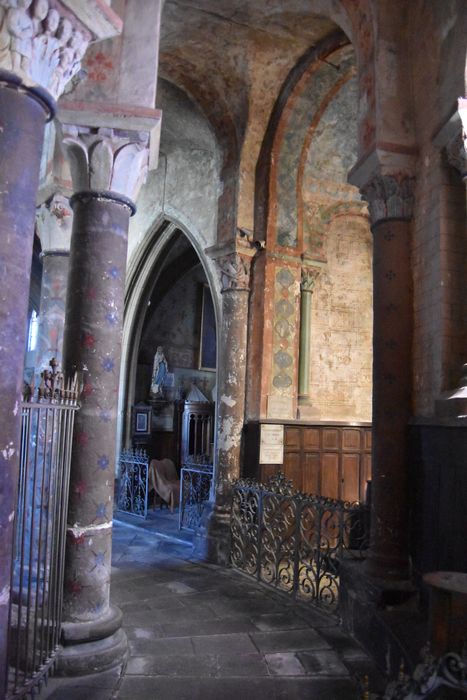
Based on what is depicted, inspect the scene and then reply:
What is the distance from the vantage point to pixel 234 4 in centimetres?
650

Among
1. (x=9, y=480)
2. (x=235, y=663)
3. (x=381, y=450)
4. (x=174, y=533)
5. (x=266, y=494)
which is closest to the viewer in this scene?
(x=9, y=480)

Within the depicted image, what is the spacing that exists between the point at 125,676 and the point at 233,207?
19.6ft

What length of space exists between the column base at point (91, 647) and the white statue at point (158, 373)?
9.53 meters

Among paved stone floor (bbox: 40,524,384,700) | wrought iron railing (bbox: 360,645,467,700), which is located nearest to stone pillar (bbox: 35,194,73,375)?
paved stone floor (bbox: 40,524,384,700)

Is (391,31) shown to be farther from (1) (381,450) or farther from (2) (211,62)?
(1) (381,450)

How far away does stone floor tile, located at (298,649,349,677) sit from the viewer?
384 cm

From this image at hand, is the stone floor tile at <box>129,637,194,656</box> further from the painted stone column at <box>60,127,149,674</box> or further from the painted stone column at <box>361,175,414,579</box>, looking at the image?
the painted stone column at <box>361,175,414,579</box>

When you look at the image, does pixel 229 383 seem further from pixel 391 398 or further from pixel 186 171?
pixel 186 171

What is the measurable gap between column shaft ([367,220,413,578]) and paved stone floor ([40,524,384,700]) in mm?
822

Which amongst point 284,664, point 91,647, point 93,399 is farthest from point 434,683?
point 93,399

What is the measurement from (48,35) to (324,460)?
21.6 ft

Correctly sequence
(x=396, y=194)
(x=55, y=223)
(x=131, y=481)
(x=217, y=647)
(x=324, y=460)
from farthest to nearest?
(x=131, y=481) → (x=324, y=460) → (x=55, y=223) → (x=396, y=194) → (x=217, y=647)

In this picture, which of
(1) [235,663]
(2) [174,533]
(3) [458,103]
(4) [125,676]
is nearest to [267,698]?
(1) [235,663]

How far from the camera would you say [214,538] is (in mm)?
7059
